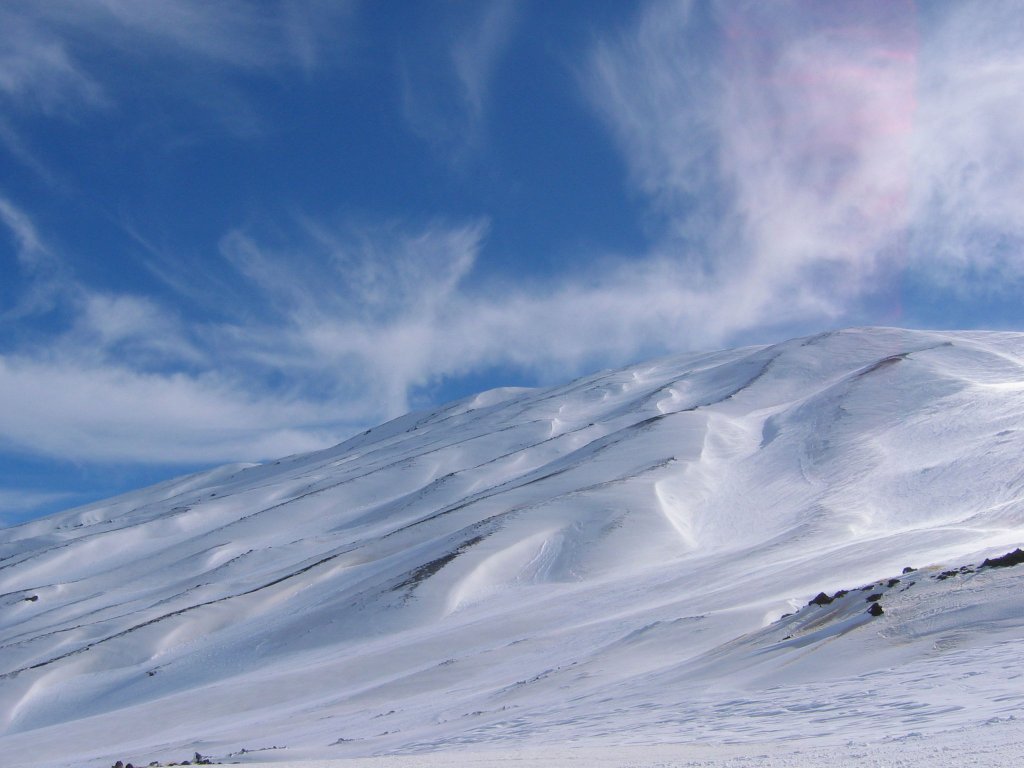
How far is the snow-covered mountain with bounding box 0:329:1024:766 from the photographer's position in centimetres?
1180

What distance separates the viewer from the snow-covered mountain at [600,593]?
465 inches

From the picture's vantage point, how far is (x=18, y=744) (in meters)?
25.9

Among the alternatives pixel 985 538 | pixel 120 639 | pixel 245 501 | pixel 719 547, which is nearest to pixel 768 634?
pixel 985 538

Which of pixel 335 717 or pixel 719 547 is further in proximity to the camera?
pixel 719 547

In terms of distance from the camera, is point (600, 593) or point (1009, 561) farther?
point (600, 593)

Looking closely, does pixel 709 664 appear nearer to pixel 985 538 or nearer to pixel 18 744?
pixel 985 538

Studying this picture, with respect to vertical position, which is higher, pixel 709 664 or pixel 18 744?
pixel 18 744

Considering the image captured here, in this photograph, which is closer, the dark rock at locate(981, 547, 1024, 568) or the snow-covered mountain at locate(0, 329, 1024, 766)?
the snow-covered mountain at locate(0, 329, 1024, 766)

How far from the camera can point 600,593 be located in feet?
90.0

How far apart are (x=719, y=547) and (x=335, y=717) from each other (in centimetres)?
1779

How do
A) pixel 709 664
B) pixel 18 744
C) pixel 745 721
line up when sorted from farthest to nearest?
pixel 18 744 < pixel 709 664 < pixel 745 721

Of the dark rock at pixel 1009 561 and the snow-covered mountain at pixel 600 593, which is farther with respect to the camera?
the dark rock at pixel 1009 561

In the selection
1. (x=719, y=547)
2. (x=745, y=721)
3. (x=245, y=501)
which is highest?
(x=245, y=501)

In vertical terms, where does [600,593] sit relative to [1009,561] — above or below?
above
